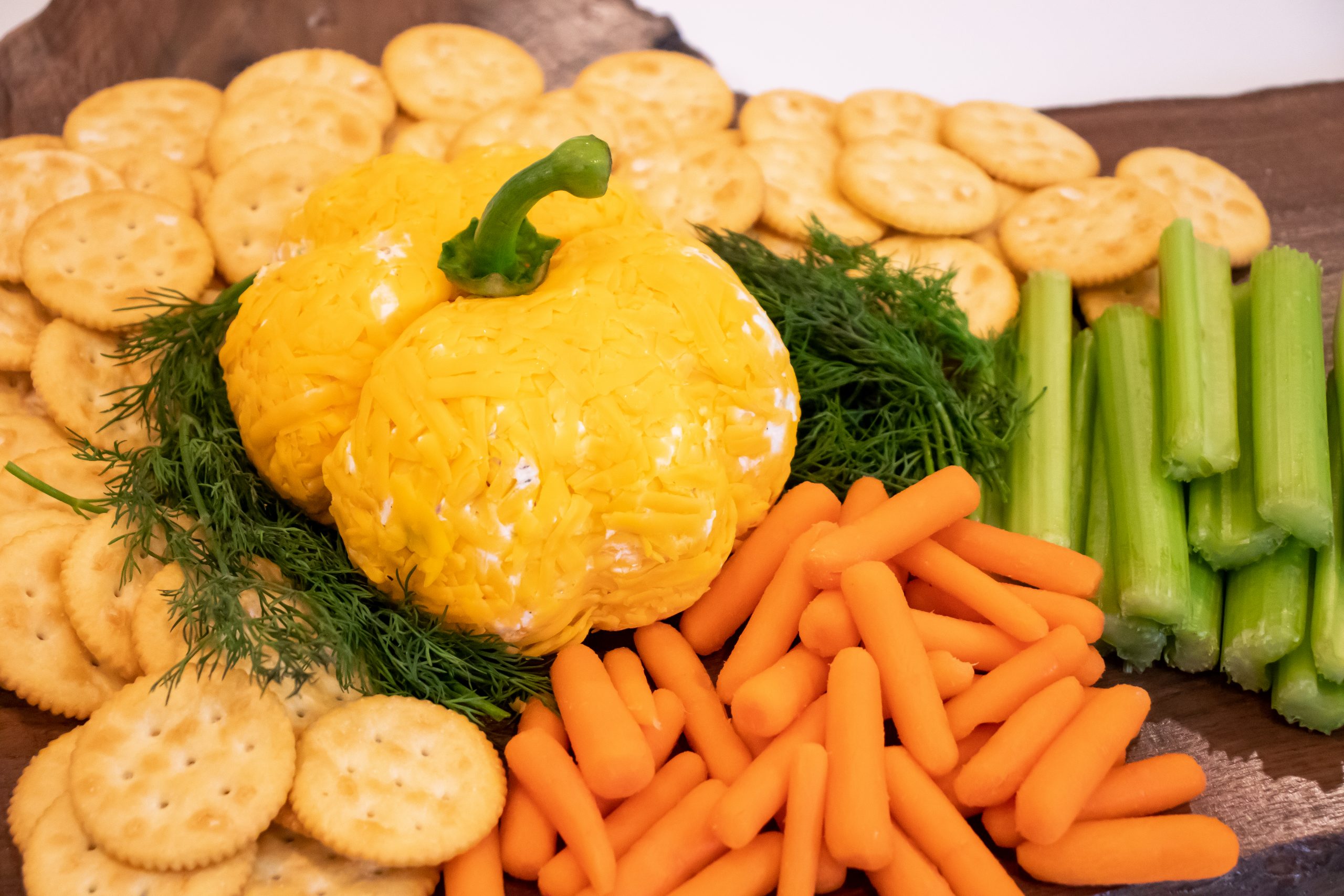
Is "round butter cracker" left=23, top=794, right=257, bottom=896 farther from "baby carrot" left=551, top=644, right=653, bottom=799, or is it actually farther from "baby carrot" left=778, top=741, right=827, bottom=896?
"baby carrot" left=778, top=741, right=827, bottom=896

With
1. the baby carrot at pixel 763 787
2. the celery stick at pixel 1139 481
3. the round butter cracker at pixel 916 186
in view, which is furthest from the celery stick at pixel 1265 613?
the round butter cracker at pixel 916 186

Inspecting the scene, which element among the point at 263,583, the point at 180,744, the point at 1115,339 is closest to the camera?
the point at 180,744

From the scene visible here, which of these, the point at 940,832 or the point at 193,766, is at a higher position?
the point at 940,832

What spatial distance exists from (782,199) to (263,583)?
1.83 meters

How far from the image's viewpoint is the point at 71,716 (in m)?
2.05

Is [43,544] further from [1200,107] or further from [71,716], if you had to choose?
[1200,107]

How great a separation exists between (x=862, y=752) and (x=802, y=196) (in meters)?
1.81

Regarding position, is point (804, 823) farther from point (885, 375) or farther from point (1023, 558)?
point (885, 375)

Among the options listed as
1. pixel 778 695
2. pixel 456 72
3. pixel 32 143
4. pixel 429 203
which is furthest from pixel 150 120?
pixel 778 695

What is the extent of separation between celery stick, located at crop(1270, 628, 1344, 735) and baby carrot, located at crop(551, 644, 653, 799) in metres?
1.43

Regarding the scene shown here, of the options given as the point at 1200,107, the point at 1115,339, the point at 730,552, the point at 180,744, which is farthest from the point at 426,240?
the point at 1200,107

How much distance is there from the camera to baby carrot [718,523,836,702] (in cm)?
208

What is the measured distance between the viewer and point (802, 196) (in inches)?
121

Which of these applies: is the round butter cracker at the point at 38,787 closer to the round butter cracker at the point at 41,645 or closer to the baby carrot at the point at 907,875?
the round butter cracker at the point at 41,645
